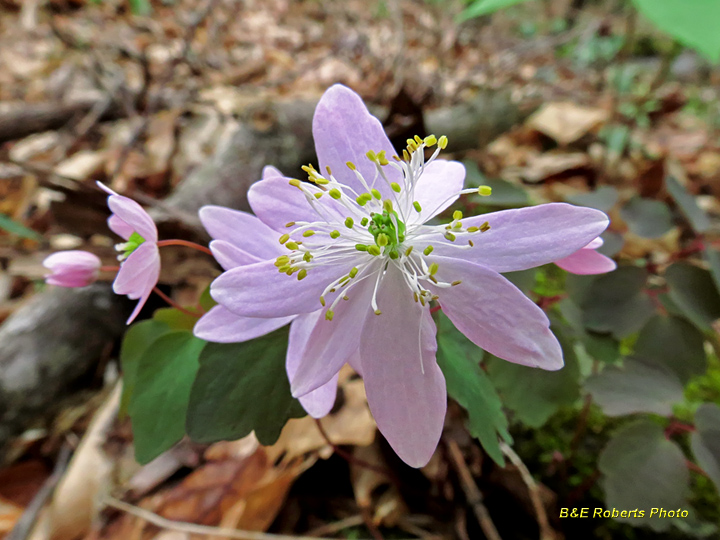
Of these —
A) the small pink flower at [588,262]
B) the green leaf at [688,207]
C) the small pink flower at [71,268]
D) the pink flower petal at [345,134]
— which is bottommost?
the green leaf at [688,207]

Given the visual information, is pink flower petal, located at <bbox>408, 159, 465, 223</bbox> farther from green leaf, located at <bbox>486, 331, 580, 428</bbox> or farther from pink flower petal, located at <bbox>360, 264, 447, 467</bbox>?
green leaf, located at <bbox>486, 331, 580, 428</bbox>

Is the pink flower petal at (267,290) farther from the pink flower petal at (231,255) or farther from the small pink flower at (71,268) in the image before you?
the small pink flower at (71,268)

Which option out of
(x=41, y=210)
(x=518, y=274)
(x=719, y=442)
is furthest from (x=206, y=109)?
(x=719, y=442)

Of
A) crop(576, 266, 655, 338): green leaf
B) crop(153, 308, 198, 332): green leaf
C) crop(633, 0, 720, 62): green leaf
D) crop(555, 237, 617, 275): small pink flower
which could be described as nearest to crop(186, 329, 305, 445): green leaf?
crop(153, 308, 198, 332): green leaf

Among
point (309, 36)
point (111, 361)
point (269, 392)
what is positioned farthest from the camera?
point (309, 36)

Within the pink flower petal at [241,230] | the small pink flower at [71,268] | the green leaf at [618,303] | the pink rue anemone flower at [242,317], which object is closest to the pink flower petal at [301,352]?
the pink rue anemone flower at [242,317]

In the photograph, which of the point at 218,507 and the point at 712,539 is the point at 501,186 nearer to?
the point at 712,539

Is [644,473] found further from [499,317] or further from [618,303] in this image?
[499,317]
